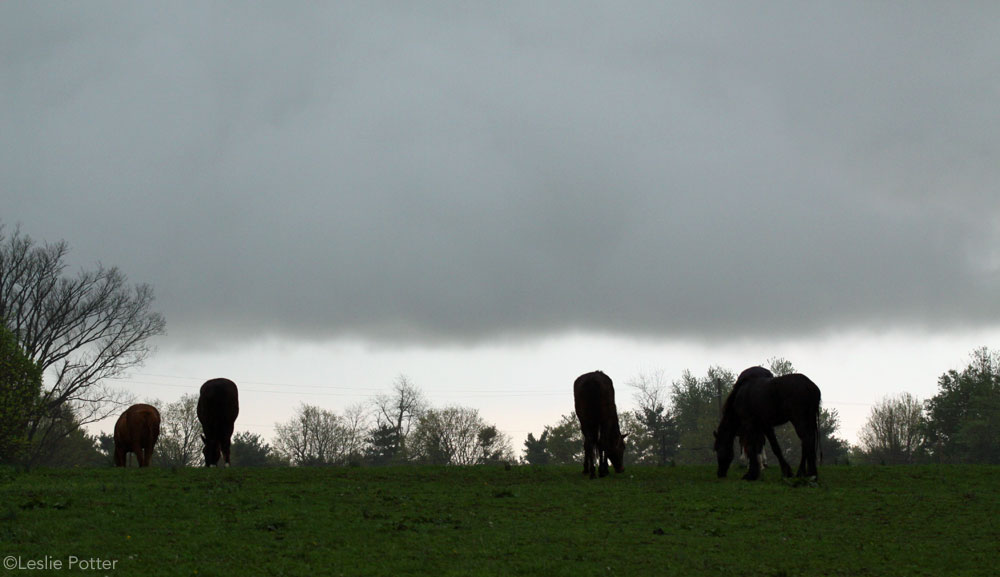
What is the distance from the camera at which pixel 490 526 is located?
559 inches

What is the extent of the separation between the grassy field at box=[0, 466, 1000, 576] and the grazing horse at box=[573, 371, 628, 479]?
1.55 meters

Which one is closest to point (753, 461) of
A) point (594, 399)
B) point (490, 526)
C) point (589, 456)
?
point (589, 456)

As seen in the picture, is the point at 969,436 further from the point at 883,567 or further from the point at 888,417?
the point at 883,567

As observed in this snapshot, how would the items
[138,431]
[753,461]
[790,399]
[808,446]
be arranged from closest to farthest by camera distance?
[808,446], [790,399], [753,461], [138,431]

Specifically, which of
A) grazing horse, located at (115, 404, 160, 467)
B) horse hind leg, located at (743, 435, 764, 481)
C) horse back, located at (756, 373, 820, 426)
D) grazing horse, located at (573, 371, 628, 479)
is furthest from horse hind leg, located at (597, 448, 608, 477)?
grazing horse, located at (115, 404, 160, 467)

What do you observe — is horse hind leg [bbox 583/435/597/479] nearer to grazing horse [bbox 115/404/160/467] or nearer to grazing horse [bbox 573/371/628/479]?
grazing horse [bbox 573/371/628/479]

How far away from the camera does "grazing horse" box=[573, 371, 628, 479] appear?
22531 millimetres

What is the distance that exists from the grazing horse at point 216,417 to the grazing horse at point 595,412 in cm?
1191

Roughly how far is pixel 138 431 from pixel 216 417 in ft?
12.3

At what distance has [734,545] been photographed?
12.9m

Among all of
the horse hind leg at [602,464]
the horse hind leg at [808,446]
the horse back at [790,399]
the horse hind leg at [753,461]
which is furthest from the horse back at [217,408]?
the horse hind leg at [808,446]

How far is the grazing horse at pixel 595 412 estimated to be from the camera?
73.9 ft

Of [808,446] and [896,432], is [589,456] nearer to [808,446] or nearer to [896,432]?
[808,446]

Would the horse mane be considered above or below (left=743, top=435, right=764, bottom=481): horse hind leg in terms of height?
above
